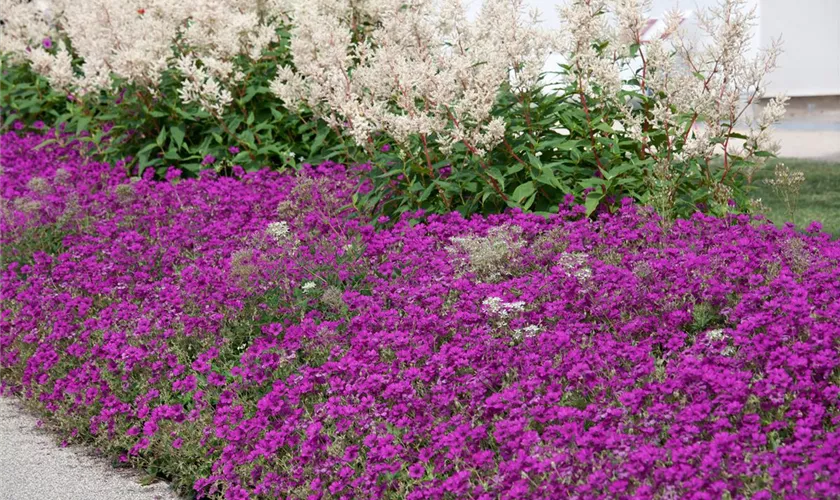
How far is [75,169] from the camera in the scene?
8781 mm

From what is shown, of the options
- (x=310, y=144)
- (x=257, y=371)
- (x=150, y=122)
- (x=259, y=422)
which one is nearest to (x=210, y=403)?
(x=257, y=371)

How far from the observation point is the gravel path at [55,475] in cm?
452

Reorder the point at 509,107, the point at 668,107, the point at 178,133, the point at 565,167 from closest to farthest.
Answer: the point at 668,107, the point at 565,167, the point at 509,107, the point at 178,133

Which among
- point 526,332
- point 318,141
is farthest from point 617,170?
point 318,141

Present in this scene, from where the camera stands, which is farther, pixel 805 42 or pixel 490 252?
pixel 805 42

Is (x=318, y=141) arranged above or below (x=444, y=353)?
above

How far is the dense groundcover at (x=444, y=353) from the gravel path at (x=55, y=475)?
0.12 metres

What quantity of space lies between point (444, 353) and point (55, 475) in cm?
199

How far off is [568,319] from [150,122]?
210 inches

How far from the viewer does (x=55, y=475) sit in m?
4.73

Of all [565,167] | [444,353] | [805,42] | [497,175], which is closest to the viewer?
[444,353]

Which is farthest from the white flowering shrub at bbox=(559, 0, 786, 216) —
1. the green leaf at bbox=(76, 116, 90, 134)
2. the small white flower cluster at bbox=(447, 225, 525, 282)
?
the green leaf at bbox=(76, 116, 90, 134)

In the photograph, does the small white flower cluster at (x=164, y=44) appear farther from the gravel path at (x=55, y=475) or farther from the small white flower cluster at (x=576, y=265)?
the small white flower cluster at (x=576, y=265)

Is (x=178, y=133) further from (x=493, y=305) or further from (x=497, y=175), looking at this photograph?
(x=493, y=305)
